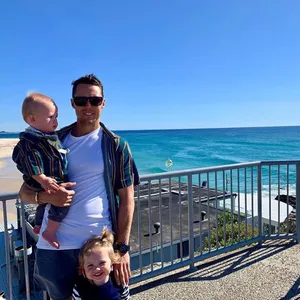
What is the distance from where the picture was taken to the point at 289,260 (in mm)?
3660

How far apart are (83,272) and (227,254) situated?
2.84m

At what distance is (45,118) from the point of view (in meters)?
1.55

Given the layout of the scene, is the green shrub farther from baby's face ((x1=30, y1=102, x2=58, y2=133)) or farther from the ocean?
baby's face ((x1=30, y1=102, x2=58, y2=133))

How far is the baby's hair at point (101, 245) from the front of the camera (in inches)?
60.3

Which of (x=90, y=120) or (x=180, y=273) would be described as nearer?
(x=90, y=120)

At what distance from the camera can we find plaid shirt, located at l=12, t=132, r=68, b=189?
A: 57.7 inches

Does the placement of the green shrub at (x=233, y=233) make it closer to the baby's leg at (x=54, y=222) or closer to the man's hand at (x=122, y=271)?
the man's hand at (x=122, y=271)

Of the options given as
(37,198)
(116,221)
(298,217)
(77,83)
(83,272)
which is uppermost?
(77,83)

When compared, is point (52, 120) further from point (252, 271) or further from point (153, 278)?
point (252, 271)

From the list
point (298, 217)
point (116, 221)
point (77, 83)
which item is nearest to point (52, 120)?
point (77, 83)

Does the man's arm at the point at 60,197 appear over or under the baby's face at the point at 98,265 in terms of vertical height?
over

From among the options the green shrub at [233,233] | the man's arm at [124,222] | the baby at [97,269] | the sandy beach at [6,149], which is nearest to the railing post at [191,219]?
the green shrub at [233,233]

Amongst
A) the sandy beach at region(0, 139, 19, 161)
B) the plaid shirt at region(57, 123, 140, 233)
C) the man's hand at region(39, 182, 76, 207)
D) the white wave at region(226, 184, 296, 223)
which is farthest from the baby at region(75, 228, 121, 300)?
the sandy beach at region(0, 139, 19, 161)

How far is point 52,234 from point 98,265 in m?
0.29
